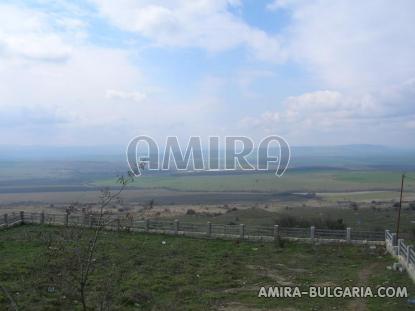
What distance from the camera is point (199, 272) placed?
14.8 m

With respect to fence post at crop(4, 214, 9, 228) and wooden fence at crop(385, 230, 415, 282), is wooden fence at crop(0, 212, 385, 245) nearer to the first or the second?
fence post at crop(4, 214, 9, 228)

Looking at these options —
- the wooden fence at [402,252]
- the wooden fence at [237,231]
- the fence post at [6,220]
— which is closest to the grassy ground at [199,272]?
the wooden fence at [402,252]

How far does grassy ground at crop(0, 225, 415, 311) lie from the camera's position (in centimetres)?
1143

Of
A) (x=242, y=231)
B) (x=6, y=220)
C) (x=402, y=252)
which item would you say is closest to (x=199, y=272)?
(x=242, y=231)

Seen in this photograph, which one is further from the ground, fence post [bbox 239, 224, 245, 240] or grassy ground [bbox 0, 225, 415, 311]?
fence post [bbox 239, 224, 245, 240]

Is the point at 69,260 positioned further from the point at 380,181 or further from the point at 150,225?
the point at 380,181

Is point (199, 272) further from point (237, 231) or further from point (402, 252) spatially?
point (237, 231)

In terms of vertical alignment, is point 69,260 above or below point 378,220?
above

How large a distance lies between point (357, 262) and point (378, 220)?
17.2 metres

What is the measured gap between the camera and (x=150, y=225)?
2300 centimetres

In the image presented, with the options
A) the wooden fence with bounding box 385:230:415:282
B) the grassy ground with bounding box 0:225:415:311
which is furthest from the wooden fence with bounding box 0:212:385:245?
the wooden fence with bounding box 385:230:415:282

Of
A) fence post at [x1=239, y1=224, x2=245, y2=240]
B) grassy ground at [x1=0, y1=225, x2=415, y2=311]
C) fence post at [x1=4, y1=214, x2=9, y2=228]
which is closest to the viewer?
grassy ground at [x1=0, y1=225, x2=415, y2=311]

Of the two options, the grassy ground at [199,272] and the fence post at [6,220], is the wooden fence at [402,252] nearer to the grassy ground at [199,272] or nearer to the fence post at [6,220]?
the grassy ground at [199,272]

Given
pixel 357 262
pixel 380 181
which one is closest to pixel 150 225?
pixel 357 262
